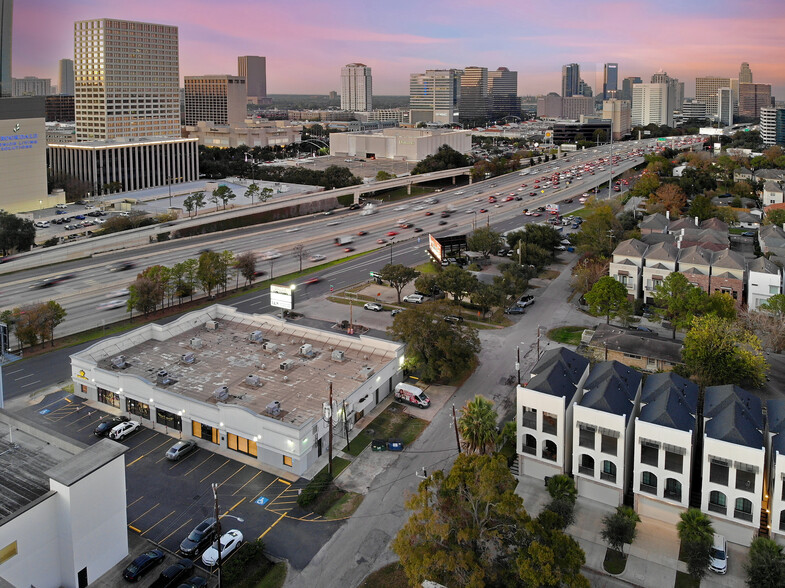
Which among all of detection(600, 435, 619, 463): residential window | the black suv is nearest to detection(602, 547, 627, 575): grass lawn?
detection(600, 435, 619, 463): residential window

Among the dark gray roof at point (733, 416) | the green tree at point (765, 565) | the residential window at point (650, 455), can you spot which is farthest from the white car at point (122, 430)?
the green tree at point (765, 565)

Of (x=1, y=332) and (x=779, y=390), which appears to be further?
(x=779, y=390)

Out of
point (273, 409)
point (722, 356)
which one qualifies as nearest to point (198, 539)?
point (273, 409)

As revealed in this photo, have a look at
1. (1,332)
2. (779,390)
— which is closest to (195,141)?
(1,332)

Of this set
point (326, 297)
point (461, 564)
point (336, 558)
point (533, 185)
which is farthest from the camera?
point (533, 185)

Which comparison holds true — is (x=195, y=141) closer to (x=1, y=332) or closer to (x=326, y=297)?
(x=326, y=297)

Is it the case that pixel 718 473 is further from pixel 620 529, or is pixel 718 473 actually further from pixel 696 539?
pixel 620 529

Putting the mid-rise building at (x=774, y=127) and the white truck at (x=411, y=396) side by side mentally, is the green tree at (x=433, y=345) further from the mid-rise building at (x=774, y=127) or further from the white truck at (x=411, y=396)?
the mid-rise building at (x=774, y=127)

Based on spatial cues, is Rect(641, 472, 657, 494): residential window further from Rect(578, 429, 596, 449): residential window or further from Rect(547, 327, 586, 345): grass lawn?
Rect(547, 327, 586, 345): grass lawn
